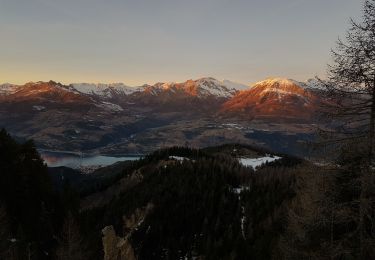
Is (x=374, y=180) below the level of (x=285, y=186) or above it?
above

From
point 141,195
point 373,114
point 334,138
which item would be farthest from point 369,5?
point 141,195

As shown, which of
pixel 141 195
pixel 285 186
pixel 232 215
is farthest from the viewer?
pixel 141 195

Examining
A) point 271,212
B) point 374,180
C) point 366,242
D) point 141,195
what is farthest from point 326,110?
point 141,195

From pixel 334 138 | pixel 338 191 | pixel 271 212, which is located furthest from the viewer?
pixel 271 212

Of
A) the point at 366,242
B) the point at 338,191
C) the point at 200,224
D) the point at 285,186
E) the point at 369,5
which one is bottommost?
the point at 200,224

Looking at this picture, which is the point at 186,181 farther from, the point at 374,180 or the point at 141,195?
the point at 374,180

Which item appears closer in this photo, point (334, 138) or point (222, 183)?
point (334, 138)

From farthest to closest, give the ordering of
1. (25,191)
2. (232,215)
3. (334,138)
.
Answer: (232,215), (25,191), (334,138)

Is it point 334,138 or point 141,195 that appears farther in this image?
point 141,195

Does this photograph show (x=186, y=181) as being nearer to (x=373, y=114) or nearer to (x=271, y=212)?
(x=271, y=212)
